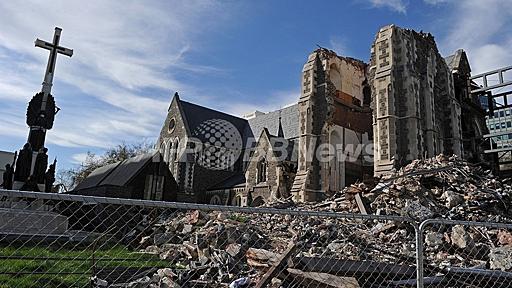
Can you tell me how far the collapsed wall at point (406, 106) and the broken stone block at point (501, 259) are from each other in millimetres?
9716

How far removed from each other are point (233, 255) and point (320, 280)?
2884 mm

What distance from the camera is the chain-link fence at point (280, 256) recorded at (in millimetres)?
4637

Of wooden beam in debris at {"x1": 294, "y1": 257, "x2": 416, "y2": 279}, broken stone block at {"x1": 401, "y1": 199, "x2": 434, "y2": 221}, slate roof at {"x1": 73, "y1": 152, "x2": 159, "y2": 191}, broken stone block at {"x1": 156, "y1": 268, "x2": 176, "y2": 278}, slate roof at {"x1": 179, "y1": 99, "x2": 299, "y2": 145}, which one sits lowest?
broken stone block at {"x1": 156, "y1": 268, "x2": 176, "y2": 278}

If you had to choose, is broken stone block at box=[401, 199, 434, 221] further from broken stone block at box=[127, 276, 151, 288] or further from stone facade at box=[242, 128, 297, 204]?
stone facade at box=[242, 128, 297, 204]

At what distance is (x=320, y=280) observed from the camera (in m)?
4.58

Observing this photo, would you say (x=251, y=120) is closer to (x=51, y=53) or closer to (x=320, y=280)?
(x=51, y=53)

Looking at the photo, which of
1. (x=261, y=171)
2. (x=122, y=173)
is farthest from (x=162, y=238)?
(x=261, y=171)

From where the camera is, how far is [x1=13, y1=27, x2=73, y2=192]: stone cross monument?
1543 cm

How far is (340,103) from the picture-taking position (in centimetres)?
2297

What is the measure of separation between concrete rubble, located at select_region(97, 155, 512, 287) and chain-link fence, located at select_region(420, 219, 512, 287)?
20 mm

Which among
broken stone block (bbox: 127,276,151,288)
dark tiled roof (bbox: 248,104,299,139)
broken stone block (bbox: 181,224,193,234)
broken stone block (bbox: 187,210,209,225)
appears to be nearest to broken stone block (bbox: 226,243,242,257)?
broken stone block (bbox: 127,276,151,288)

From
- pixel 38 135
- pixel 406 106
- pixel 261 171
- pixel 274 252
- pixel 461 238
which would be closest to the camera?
pixel 274 252

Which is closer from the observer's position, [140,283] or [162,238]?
[140,283]

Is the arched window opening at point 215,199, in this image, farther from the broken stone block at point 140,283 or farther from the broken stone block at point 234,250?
the broken stone block at point 140,283
